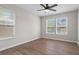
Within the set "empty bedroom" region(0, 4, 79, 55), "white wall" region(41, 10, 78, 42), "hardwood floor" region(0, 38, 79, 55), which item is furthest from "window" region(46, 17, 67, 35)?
"hardwood floor" region(0, 38, 79, 55)

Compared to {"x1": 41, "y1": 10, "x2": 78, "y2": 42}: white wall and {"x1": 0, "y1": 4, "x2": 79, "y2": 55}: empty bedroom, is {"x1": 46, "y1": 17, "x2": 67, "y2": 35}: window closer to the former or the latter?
{"x1": 0, "y1": 4, "x2": 79, "y2": 55}: empty bedroom

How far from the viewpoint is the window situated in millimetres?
5055

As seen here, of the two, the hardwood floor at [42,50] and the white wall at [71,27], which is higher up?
the white wall at [71,27]

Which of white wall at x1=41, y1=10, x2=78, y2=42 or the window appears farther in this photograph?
the window

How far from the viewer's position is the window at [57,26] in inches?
199

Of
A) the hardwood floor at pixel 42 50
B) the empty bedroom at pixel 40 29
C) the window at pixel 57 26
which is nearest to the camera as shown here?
the hardwood floor at pixel 42 50

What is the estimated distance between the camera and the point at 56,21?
5488 mm

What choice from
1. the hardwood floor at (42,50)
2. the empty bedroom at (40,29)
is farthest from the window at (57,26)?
the hardwood floor at (42,50)

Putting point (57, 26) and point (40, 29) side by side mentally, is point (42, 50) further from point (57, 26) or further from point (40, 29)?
point (40, 29)

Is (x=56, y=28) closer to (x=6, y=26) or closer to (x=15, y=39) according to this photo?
(x=15, y=39)

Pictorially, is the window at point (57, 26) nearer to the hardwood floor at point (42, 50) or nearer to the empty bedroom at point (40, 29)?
the empty bedroom at point (40, 29)

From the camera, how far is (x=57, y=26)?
5469 mm

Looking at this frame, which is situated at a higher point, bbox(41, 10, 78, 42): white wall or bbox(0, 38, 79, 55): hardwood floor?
bbox(41, 10, 78, 42): white wall

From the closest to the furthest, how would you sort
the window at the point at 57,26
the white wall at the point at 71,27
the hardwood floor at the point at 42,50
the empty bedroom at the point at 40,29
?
1. the hardwood floor at the point at 42,50
2. the empty bedroom at the point at 40,29
3. the white wall at the point at 71,27
4. the window at the point at 57,26
